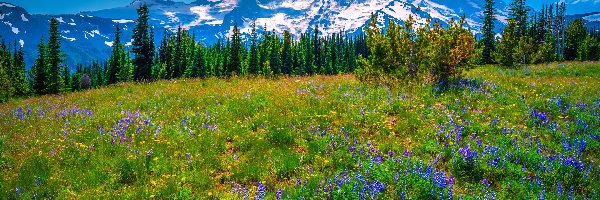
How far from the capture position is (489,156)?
6754mm

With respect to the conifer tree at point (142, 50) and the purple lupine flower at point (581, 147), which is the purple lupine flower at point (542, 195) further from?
the conifer tree at point (142, 50)

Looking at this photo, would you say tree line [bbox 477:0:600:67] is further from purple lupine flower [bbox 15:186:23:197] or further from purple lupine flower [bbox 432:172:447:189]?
purple lupine flower [bbox 15:186:23:197]

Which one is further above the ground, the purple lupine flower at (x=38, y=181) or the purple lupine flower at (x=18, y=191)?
the purple lupine flower at (x=38, y=181)

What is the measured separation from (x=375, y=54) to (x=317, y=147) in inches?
324

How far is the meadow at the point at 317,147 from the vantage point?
605 centimetres

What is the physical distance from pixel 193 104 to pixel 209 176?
520 cm

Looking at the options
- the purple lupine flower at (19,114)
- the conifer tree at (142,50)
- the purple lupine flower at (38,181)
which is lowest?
the purple lupine flower at (38,181)

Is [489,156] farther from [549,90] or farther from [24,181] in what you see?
[24,181]

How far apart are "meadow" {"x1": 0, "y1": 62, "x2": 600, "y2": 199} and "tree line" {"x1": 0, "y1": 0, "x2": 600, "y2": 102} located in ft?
8.52

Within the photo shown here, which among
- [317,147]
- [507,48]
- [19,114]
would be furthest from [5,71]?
[317,147]

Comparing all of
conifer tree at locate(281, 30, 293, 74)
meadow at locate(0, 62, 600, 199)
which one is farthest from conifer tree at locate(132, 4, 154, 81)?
meadow at locate(0, 62, 600, 199)

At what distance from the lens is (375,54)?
14.8 meters

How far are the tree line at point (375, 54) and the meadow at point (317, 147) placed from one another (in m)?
2.60

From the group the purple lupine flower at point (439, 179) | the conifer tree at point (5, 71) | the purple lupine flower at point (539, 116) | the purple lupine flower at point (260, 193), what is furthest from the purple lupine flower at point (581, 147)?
the conifer tree at point (5, 71)
